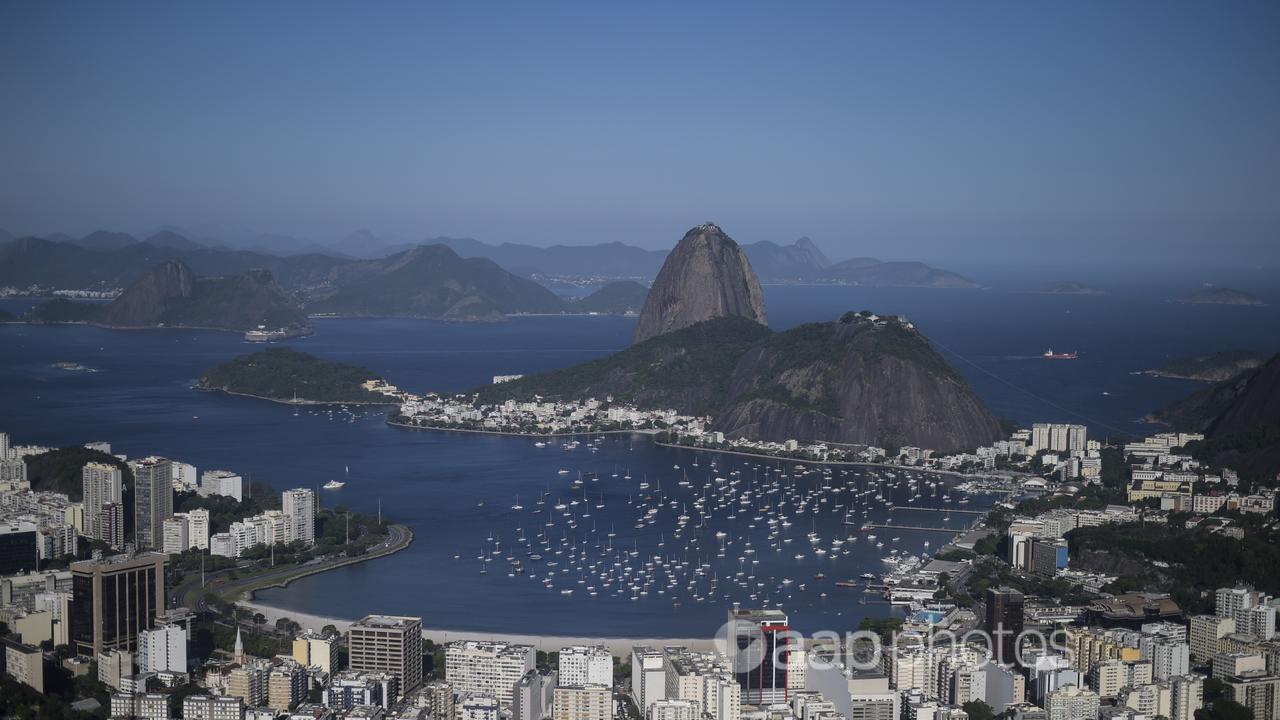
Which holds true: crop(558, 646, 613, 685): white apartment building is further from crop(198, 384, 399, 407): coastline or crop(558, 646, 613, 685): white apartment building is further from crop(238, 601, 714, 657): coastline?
crop(198, 384, 399, 407): coastline

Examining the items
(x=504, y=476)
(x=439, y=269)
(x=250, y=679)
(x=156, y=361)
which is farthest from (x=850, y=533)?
(x=439, y=269)

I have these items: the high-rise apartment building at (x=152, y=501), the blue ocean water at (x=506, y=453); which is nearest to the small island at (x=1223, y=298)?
the blue ocean water at (x=506, y=453)

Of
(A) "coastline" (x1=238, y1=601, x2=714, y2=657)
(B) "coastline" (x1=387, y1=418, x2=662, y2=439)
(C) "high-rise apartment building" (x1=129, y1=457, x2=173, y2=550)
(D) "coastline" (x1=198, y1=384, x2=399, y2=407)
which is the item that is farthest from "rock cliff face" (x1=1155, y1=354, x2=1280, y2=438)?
(D) "coastline" (x1=198, y1=384, x2=399, y2=407)

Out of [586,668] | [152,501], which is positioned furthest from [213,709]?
[152,501]

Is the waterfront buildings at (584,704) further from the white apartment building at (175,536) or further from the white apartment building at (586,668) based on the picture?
the white apartment building at (175,536)

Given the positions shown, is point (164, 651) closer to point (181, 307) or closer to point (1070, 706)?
point (1070, 706)
